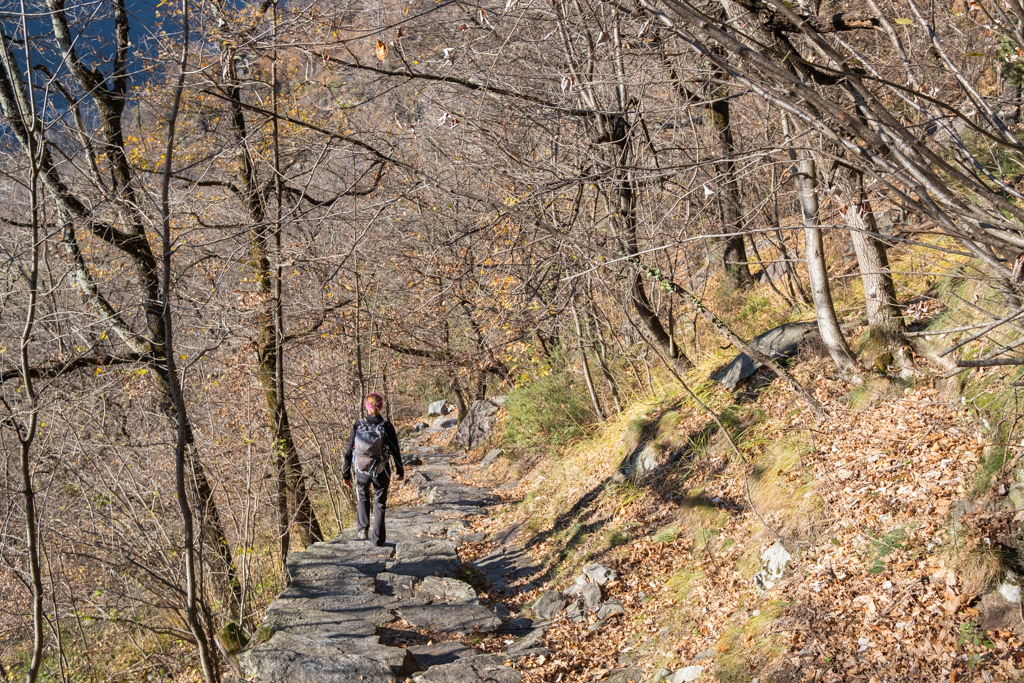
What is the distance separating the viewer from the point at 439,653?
6.27 metres

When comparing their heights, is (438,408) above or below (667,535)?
above

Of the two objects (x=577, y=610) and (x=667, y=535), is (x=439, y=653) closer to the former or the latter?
(x=577, y=610)

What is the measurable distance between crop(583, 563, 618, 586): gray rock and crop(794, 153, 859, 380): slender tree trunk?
287 centimetres

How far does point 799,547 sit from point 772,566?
9.8 inches

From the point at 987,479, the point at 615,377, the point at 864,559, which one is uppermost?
the point at 615,377

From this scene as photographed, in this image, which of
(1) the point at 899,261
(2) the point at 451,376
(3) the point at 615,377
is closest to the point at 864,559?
(1) the point at 899,261

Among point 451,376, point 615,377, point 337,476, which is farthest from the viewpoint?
point 451,376

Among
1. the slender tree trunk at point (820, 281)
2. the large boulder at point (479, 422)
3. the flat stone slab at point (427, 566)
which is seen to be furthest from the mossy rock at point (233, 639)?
the large boulder at point (479, 422)

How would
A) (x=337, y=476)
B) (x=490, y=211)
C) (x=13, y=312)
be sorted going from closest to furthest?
(x=490, y=211) → (x=13, y=312) → (x=337, y=476)

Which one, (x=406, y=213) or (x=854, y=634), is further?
(x=406, y=213)

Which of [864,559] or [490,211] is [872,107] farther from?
[490,211]

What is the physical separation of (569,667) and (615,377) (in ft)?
20.1

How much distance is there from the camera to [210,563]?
8594 millimetres

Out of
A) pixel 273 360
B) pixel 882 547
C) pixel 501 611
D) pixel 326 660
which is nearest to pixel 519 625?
pixel 501 611
